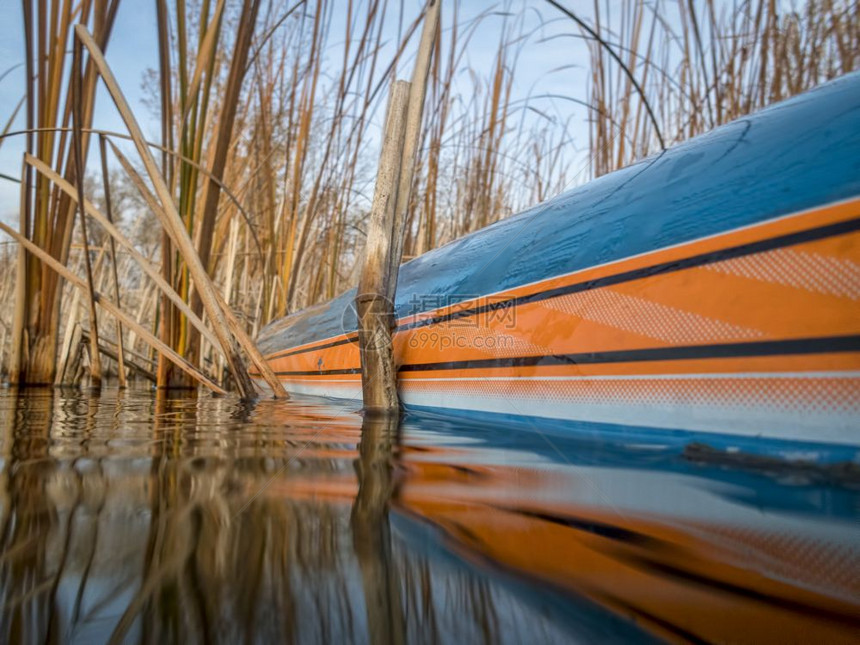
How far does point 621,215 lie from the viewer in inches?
33.1

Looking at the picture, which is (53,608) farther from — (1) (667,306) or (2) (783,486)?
(1) (667,306)

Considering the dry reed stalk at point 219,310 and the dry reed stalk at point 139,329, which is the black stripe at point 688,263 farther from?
the dry reed stalk at point 139,329

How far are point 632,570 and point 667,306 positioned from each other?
509 millimetres

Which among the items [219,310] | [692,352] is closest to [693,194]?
[692,352]

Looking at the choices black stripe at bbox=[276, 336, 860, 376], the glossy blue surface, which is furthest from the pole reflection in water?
the glossy blue surface

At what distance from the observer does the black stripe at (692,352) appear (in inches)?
21.5

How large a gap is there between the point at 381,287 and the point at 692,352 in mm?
603

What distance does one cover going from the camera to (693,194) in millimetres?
750

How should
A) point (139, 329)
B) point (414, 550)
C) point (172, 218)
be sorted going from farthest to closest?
point (139, 329) → point (172, 218) → point (414, 550)

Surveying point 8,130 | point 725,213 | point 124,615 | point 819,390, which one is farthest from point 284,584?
point 8,130

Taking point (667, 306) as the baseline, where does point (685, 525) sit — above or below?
below

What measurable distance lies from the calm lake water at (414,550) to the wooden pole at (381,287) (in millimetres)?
558

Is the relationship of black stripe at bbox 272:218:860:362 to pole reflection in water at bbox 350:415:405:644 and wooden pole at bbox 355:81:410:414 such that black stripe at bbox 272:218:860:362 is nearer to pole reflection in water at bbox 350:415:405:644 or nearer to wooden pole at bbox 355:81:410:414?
wooden pole at bbox 355:81:410:414

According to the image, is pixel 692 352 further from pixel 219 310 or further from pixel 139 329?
pixel 139 329
